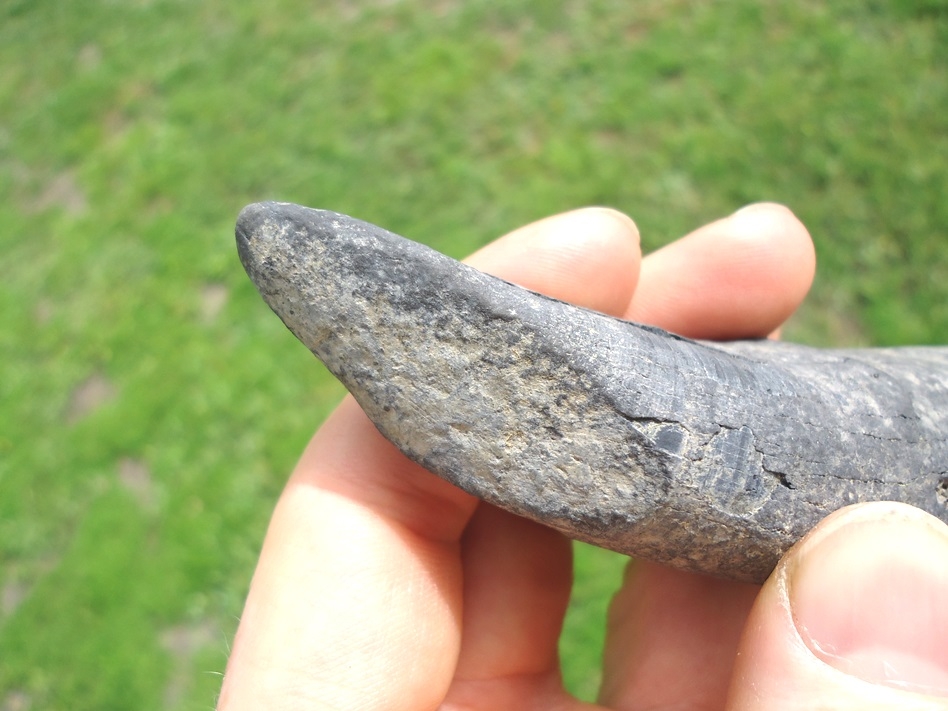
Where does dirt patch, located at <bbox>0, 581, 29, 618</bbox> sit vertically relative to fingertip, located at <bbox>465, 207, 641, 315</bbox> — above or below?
below

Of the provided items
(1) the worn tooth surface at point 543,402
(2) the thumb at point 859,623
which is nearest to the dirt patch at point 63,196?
(1) the worn tooth surface at point 543,402

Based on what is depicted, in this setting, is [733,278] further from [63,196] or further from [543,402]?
[63,196]

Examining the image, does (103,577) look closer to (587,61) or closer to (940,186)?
(587,61)

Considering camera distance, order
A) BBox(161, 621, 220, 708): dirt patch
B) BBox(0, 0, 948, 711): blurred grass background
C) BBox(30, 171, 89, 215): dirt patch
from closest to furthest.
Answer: BBox(161, 621, 220, 708): dirt patch
BBox(0, 0, 948, 711): blurred grass background
BBox(30, 171, 89, 215): dirt patch

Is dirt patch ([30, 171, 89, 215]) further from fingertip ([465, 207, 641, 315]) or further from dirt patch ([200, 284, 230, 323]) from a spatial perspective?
fingertip ([465, 207, 641, 315])

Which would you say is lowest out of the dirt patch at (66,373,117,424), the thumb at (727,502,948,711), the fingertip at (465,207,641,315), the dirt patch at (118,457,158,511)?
the dirt patch at (118,457,158,511)

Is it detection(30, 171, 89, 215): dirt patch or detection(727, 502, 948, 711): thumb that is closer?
detection(727, 502, 948, 711): thumb

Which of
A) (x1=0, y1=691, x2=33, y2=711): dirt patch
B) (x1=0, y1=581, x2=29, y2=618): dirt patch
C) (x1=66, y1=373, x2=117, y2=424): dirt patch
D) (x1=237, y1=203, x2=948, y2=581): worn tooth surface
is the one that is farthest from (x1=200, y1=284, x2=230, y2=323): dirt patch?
(x1=237, y1=203, x2=948, y2=581): worn tooth surface
